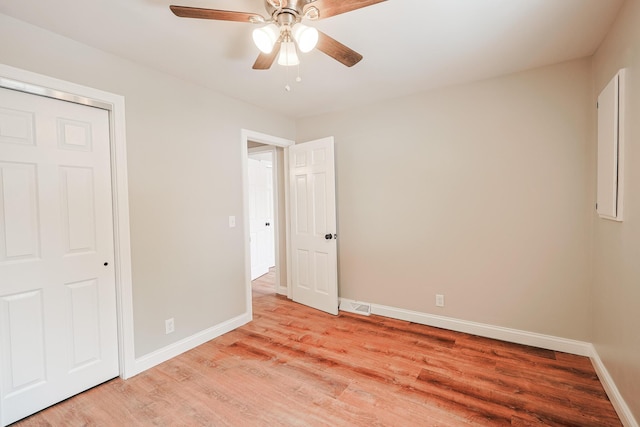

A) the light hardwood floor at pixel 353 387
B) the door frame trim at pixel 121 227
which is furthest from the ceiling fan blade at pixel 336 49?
the light hardwood floor at pixel 353 387

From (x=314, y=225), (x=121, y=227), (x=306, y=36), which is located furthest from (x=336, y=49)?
(x=314, y=225)

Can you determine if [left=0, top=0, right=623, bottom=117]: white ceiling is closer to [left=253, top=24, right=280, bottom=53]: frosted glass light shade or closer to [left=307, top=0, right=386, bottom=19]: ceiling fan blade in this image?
[left=253, top=24, right=280, bottom=53]: frosted glass light shade

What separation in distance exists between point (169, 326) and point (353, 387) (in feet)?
5.45

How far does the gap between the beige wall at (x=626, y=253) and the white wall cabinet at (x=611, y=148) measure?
2.5 inches

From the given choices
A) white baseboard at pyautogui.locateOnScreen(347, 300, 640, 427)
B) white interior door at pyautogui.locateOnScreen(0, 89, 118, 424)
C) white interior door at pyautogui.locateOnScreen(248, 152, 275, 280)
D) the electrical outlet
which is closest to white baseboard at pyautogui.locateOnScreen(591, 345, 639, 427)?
white baseboard at pyautogui.locateOnScreen(347, 300, 640, 427)

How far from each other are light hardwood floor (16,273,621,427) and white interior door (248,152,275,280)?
8.09ft

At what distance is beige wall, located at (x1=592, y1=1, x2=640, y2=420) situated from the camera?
156 cm

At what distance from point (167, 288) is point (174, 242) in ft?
1.33

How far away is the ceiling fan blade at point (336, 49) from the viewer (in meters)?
1.55

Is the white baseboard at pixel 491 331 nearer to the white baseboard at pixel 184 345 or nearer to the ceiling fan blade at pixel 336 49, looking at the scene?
the white baseboard at pixel 184 345

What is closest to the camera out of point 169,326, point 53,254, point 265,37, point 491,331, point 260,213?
point 265,37

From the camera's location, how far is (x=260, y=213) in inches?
209

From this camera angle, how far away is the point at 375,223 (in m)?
3.36

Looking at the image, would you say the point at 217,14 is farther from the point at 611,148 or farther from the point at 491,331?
the point at 491,331
